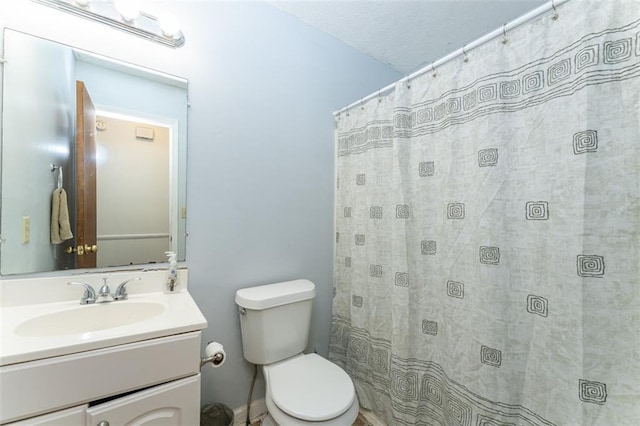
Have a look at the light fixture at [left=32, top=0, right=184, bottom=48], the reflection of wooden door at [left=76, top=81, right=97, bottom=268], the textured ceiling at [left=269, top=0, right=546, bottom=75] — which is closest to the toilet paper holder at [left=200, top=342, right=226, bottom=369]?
the reflection of wooden door at [left=76, top=81, right=97, bottom=268]

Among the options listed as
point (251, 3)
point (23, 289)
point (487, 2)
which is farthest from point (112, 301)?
point (487, 2)

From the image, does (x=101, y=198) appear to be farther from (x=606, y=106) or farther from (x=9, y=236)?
(x=606, y=106)

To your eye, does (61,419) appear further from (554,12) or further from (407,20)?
(407,20)

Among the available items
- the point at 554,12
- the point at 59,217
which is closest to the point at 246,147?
the point at 59,217

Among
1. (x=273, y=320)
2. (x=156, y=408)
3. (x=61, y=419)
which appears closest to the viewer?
(x=61, y=419)

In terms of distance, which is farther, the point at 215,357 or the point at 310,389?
the point at 310,389

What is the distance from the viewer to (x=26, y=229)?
3.20 feet

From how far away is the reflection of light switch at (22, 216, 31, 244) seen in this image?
969 mm

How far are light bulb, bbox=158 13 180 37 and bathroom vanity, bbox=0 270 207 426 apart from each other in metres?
1.06

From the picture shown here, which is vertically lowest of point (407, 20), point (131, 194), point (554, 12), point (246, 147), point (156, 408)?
point (156, 408)

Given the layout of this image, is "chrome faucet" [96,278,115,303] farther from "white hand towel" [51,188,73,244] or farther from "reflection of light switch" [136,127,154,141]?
"reflection of light switch" [136,127,154,141]

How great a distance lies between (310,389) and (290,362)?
228 mm

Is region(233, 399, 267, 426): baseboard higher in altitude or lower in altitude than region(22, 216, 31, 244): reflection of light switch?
lower

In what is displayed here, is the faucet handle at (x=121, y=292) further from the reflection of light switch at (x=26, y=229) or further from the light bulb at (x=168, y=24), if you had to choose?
the light bulb at (x=168, y=24)
